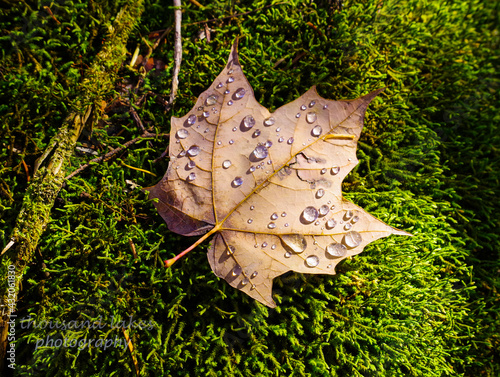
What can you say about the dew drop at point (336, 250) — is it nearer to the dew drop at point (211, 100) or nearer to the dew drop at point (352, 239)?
the dew drop at point (352, 239)

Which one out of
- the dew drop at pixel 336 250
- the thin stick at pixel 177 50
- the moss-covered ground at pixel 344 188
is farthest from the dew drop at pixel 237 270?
the thin stick at pixel 177 50

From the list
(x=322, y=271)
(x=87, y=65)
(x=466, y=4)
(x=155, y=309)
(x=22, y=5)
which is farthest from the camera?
(x=466, y=4)

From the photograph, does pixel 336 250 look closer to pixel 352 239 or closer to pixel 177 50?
pixel 352 239

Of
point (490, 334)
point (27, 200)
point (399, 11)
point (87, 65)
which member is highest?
point (399, 11)

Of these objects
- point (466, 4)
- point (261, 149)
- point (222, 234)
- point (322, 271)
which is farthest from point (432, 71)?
point (222, 234)

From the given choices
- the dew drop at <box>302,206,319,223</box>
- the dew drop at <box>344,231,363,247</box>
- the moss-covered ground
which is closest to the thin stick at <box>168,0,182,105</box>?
the moss-covered ground

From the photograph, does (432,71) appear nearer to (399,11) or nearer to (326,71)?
(399,11)
